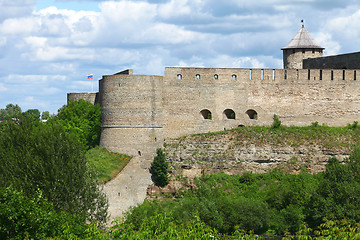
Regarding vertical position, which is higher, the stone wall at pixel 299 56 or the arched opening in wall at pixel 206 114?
the stone wall at pixel 299 56

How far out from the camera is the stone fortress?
59438 mm

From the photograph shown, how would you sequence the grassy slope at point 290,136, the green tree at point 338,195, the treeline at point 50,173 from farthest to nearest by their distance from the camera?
the grassy slope at point 290,136
the green tree at point 338,195
the treeline at point 50,173

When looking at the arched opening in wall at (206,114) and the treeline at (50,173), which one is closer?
the treeline at (50,173)

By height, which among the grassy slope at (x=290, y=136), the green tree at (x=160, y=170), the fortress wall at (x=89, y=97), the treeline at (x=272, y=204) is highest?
the fortress wall at (x=89, y=97)

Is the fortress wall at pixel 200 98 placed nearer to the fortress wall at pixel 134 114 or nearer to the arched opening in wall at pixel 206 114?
the arched opening in wall at pixel 206 114

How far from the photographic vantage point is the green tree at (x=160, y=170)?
57.8m

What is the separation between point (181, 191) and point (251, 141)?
7.48 m

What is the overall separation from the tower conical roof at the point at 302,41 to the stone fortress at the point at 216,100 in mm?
3090

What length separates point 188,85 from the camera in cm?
6094

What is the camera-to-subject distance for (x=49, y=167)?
46625 millimetres

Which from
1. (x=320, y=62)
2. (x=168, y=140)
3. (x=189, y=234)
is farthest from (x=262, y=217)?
(x=320, y=62)

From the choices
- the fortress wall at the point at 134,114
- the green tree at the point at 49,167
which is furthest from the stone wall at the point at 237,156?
the green tree at the point at 49,167

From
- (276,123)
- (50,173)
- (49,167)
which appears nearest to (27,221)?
(50,173)

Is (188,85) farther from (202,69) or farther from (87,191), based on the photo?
(87,191)
